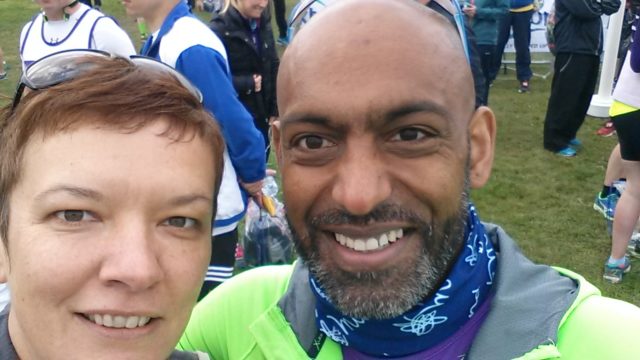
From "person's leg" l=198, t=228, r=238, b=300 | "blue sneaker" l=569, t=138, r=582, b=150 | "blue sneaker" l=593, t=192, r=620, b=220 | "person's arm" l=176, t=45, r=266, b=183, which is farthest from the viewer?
"blue sneaker" l=569, t=138, r=582, b=150

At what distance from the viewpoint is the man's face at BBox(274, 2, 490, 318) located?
4.23ft

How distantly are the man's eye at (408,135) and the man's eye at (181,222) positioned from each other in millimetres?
434

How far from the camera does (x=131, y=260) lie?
1161 millimetres

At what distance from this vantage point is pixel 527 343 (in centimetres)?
128

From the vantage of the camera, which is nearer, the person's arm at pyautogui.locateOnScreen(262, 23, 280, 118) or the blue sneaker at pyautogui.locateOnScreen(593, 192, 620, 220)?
the person's arm at pyautogui.locateOnScreen(262, 23, 280, 118)

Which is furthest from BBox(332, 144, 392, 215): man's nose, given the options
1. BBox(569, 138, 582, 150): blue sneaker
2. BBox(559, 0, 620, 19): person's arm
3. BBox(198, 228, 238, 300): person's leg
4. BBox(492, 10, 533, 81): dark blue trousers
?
BBox(492, 10, 533, 81): dark blue trousers

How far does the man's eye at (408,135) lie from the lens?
131 cm

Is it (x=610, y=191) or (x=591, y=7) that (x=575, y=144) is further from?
(x=610, y=191)

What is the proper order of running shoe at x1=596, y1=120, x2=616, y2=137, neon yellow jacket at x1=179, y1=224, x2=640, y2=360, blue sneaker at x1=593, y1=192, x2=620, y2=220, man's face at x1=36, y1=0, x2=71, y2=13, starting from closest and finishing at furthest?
neon yellow jacket at x1=179, y1=224, x2=640, y2=360 → man's face at x1=36, y1=0, x2=71, y2=13 → blue sneaker at x1=593, y1=192, x2=620, y2=220 → running shoe at x1=596, y1=120, x2=616, y2=137

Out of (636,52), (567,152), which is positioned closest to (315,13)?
(636,52)

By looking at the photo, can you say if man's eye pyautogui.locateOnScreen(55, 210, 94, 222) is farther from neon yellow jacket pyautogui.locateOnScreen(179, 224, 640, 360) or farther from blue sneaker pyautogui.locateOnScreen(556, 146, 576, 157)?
blue sneaker pyautogui.locateOnScreen(556, 146, 576, 157)

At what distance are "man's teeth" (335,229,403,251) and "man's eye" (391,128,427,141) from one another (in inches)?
7.4

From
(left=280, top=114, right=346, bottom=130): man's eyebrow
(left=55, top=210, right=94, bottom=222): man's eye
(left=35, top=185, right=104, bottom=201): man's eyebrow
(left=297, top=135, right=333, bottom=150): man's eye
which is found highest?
(left=280, top=114, right=346, bottom=130): man's eyebrow

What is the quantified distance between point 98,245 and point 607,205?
16.2 ft
